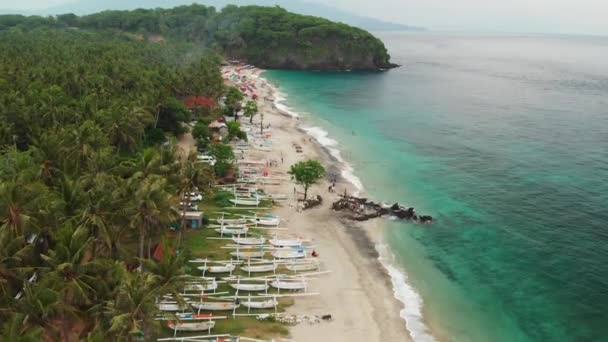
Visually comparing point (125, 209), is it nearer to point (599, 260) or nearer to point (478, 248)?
point (478, 248)

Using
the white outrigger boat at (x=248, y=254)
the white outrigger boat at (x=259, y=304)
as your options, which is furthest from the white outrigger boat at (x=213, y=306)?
the white outrigger boat at (x=248, y=254)

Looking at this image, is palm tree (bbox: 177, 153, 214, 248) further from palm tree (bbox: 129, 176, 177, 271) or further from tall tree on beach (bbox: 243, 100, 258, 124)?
tall tree on beach (bbox: 243, 100, 258, 124)

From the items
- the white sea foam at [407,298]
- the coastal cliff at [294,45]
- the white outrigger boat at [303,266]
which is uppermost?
the coastal cliff at [294,45]

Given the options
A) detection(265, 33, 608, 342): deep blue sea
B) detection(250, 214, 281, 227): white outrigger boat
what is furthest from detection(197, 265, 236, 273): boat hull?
detection(265, 33, 608, 342): deep blue sea

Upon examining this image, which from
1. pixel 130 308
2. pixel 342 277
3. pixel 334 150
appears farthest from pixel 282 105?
pixel 130 308

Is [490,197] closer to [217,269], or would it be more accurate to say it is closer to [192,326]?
[217,269]

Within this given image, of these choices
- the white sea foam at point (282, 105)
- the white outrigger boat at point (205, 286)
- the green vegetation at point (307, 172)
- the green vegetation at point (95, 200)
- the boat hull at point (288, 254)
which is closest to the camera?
the green vegetation at point (95, 200)

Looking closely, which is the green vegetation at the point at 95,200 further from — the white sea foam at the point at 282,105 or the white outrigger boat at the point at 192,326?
the white sea foam at the point at 282,105

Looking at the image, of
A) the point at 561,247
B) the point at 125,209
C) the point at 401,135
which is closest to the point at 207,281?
the point at 125,209
